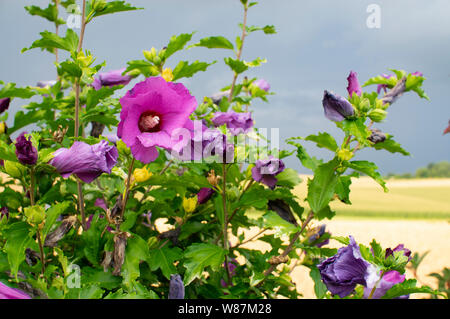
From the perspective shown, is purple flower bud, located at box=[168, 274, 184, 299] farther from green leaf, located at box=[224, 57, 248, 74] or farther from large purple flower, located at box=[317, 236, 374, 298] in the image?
green leaf, located at box=[224, 57, 248, 74]

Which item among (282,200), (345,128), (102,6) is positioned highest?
(102,6)

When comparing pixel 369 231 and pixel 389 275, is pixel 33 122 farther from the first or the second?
pixel 369 231

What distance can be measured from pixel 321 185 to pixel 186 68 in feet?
→ 2.24

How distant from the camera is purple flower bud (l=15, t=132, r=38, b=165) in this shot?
111 centimetres

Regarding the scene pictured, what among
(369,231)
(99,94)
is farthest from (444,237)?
(99,94)

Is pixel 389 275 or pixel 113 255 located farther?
pixel 113 255

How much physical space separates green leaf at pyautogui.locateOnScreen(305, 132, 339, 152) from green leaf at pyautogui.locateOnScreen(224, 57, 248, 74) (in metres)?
0.70

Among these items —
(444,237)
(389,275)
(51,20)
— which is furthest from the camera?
(444,237)

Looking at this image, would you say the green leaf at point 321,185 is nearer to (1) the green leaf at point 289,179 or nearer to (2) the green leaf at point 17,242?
(1) the green leaf at point 289,179

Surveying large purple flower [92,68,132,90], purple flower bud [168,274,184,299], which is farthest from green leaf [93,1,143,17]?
purple flower bud [168,274,184,299]

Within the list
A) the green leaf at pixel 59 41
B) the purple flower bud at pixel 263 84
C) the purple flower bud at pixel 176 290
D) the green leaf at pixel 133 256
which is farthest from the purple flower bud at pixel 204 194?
the purple flower bud at pixel 263 84

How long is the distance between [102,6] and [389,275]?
125cm

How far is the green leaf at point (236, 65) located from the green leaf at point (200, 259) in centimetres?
97
